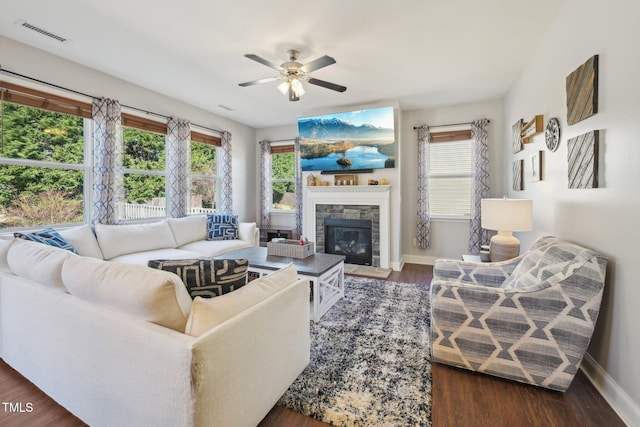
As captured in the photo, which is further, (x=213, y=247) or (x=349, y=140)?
(x=349, y=140)

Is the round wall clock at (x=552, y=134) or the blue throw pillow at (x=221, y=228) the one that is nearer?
the round wall clock at (x=552, y=134)

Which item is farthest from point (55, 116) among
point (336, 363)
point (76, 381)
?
point (336, 363)

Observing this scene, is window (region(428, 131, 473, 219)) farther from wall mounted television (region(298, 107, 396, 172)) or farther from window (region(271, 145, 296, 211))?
window (region(271, 145, 296, 211))

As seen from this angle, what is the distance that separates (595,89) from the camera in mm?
1765

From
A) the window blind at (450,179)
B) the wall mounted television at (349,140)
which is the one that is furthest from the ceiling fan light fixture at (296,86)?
the window blind at (450,179)

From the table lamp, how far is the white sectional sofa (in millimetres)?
1981

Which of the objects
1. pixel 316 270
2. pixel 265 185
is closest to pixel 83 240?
pixel 316 270

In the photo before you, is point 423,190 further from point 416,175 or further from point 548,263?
point 548,263

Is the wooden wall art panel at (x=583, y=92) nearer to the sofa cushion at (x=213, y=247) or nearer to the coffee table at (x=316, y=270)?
the coffee table at (x=316, y=270)

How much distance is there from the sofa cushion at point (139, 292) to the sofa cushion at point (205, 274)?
4.0 inches

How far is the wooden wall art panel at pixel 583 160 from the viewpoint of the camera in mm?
1748

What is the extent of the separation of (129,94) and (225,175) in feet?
6.17

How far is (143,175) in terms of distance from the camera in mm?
4117

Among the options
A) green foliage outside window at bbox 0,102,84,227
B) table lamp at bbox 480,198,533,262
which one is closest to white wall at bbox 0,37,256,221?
green foliage outside window at bbox 0,102,84,227
